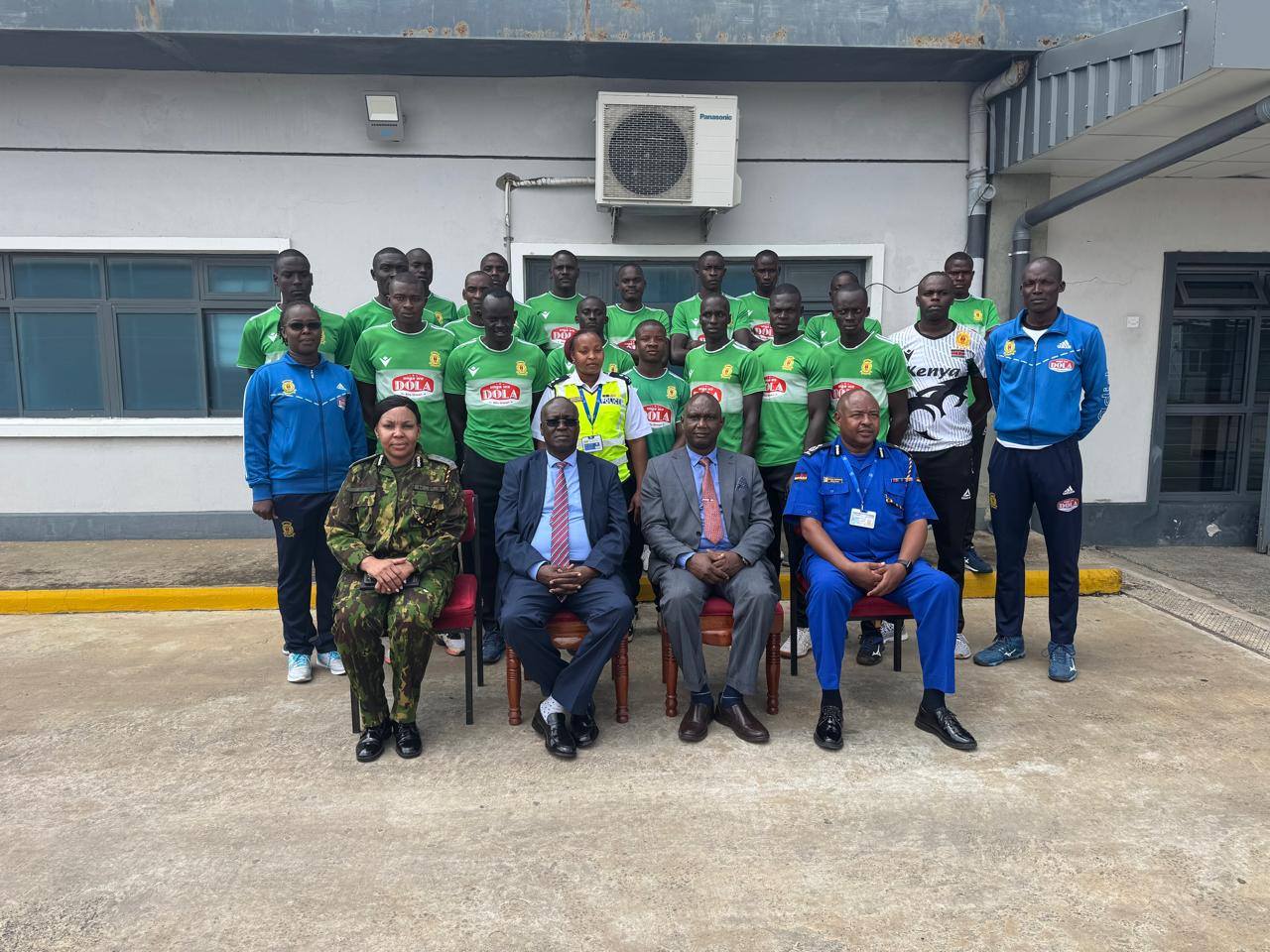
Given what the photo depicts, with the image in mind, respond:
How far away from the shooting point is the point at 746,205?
21.9ft

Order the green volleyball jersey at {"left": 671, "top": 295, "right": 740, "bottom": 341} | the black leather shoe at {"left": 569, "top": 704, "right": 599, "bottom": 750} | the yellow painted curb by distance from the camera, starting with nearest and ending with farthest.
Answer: the black leather shoe at {"left": 569, "top": 704, "right": 599, "bottom": 750} → the yellow painted curb → the green volleyball jersey at {"left": 671, "top": 295, "right": 740, "bottom": 341}

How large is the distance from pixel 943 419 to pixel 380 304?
3.23m

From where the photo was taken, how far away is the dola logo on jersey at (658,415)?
4523mm

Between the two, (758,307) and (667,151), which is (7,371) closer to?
(667,151)

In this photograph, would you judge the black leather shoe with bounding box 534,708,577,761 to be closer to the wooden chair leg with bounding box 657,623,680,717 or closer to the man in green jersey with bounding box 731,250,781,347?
the wooden chair leg with bounding box 657,623,680,717

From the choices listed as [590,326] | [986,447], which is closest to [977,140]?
[986,447]

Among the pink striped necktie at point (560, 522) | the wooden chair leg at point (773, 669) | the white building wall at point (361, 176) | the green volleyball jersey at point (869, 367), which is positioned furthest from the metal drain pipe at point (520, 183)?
the wooden chair leg at point (773, 669)

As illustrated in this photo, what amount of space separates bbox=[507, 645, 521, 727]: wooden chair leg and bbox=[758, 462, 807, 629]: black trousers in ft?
4.57

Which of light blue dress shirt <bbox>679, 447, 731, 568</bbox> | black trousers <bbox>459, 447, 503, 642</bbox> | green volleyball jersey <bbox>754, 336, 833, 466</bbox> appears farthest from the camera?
green volleyball jersey <bbox>754, 336, 833, 466</bbox>

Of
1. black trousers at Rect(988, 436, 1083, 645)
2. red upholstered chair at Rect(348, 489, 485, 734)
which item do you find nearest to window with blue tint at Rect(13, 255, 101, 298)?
red upholstered chair at Rect(348, 489, 485, 734)

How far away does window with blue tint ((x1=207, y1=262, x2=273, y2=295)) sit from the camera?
6.69 metres

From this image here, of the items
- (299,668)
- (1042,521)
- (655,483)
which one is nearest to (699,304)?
(655,483)

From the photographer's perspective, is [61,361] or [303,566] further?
[61,361]

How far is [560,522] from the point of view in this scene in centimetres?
378
